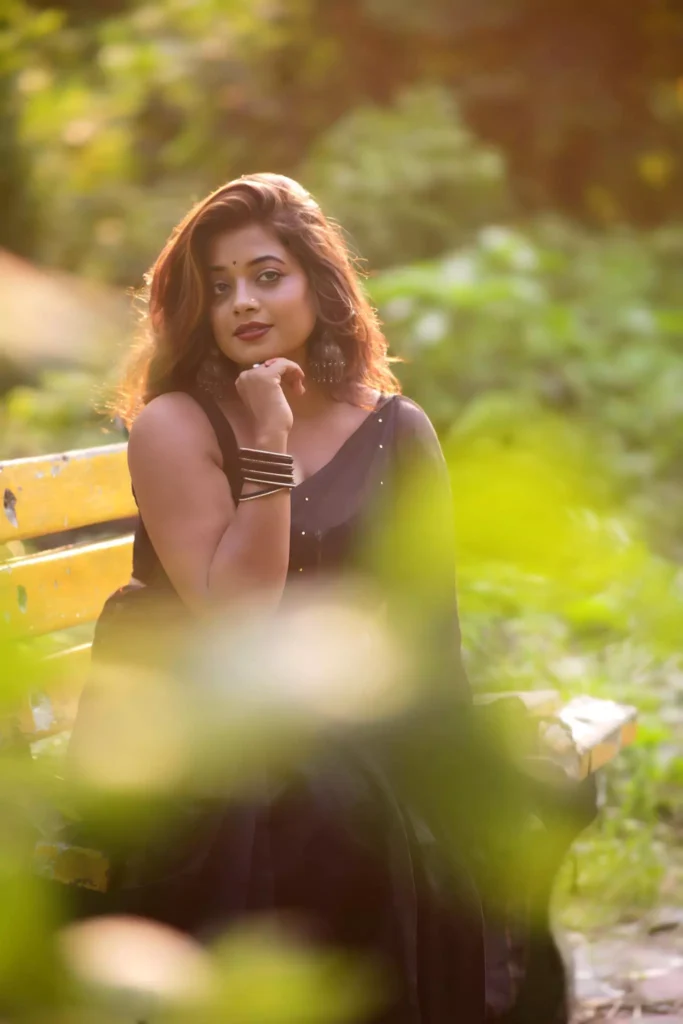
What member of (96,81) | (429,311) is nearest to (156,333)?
(429,311)

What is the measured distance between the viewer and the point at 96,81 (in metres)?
8.42

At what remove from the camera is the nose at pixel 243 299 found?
2.00 meters

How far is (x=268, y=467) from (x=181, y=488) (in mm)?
206

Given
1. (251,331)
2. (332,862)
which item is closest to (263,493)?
(251,331)

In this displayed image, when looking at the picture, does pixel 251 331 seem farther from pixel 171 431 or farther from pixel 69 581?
pixel 69 581

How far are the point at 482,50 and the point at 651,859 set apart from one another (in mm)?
6750

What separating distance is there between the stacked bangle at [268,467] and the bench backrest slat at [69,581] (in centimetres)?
49

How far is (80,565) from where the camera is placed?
2.39m

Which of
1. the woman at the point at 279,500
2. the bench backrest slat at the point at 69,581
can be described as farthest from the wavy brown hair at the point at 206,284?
the bench backrest slat at the point at 69,581

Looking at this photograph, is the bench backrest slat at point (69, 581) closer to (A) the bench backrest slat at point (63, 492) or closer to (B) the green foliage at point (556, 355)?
(A) the bench backrest slat at point (63, 492)

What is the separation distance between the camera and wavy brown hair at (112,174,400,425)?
79.7 inches

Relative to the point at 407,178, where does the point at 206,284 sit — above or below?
below

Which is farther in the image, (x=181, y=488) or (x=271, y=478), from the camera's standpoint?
(x=181, y=488)

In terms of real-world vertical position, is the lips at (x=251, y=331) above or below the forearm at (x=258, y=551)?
above
